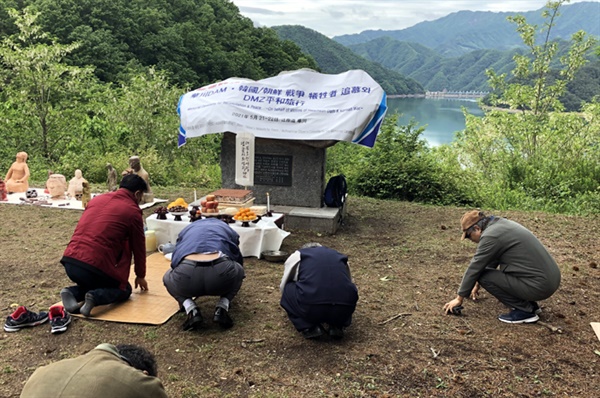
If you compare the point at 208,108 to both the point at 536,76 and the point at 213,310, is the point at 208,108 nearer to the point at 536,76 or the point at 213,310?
the point at 213,310

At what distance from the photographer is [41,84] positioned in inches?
608

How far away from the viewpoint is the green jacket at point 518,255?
4.73 meters

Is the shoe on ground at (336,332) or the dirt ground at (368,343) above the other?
the shoe on ground at (336,332)

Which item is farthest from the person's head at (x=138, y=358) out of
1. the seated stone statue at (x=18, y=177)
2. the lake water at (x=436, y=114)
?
the lake water at (x=436, y=114)

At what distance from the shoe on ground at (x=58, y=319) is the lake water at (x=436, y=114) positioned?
39115 mm

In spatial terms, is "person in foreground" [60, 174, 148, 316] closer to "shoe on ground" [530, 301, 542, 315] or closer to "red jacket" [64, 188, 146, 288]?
"red jacket" [64, 188, 146, 288]

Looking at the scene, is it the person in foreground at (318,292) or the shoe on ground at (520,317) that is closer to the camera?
the person in foreground at (318,292)

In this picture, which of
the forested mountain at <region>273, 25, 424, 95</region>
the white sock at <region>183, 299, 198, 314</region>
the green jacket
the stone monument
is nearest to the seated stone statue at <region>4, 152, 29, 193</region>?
the stone monument

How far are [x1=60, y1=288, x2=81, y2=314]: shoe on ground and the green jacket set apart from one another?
13.0 ft

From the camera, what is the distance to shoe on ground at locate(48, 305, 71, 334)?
464 cm

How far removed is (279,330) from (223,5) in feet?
135

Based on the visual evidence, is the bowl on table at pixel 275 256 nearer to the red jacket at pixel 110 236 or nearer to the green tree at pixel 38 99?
the red jacket at pixel 110 236

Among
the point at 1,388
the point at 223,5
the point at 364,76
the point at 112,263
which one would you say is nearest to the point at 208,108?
the point at 364,76

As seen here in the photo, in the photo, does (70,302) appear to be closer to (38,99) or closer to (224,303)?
(224,303)
